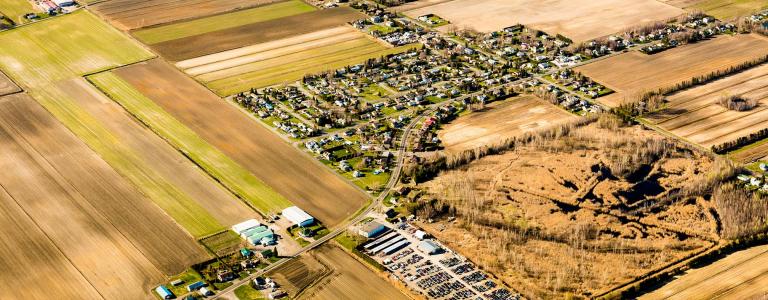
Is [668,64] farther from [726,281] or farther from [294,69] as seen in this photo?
[726,281]

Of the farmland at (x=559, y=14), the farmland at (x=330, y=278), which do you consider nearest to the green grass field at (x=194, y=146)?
the farmland at (x=330, y=278)

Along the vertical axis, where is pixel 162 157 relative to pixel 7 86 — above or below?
above

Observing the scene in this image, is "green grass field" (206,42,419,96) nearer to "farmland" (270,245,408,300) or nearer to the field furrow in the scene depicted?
the field furrow

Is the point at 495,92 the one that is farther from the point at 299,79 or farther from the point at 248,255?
the point at 248,255

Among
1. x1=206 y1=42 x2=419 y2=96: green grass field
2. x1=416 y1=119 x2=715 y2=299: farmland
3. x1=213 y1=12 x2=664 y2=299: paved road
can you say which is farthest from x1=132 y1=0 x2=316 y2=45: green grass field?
x1=416 y1=119 x2=715 y2=299: farmland

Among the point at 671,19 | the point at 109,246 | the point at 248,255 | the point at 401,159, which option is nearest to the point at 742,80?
the point at 671,19

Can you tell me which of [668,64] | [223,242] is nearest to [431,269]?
[223,242]
